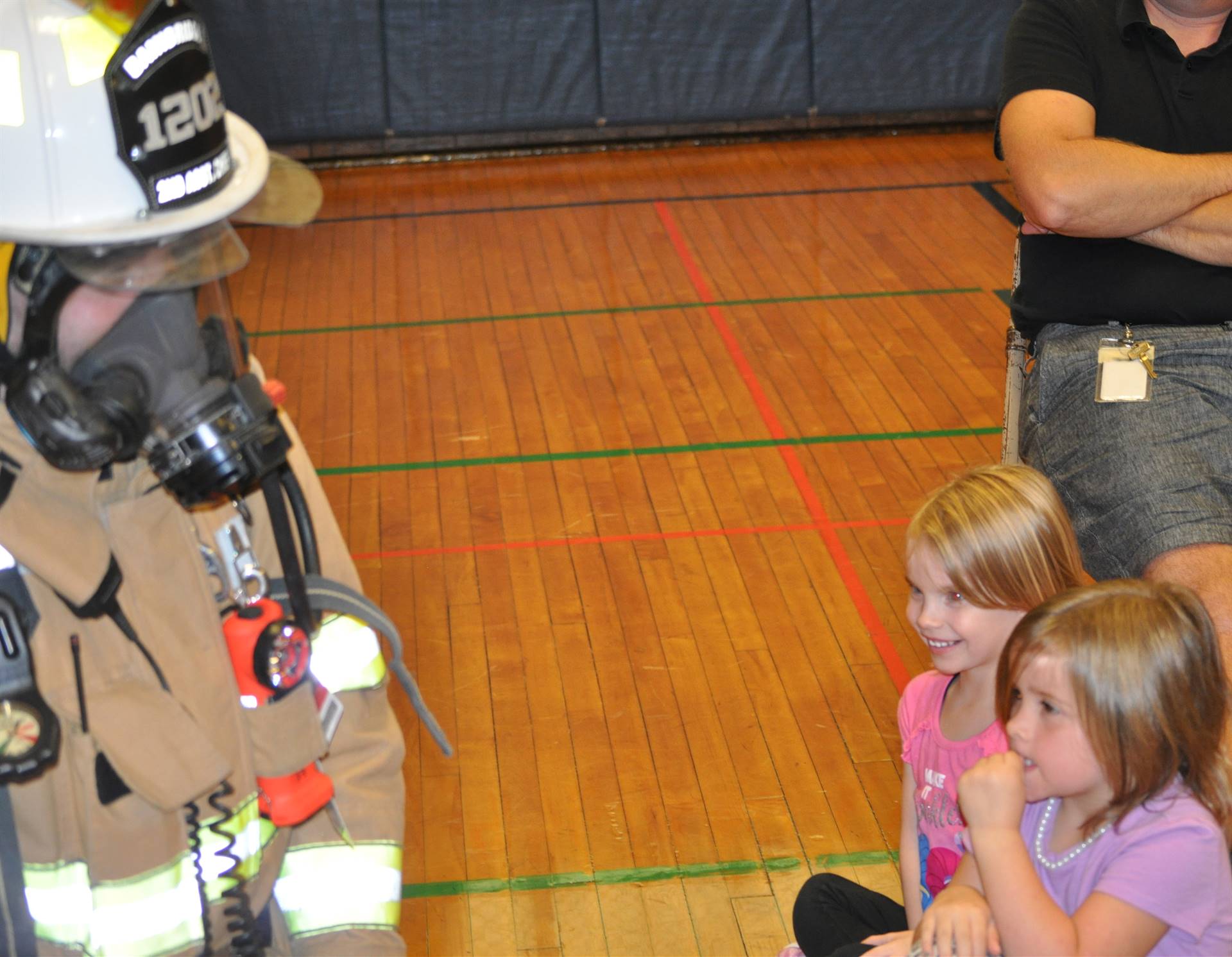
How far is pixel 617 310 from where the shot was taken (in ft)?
20.1

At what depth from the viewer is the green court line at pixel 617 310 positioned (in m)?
6.01

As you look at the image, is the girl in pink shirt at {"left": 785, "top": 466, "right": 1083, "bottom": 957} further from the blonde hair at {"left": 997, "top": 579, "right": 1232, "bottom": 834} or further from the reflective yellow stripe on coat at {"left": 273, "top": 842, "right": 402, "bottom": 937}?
the reflective yellow stripe on coat at {"left": 273, "top": 842, "right": 402, "bottom": 937}

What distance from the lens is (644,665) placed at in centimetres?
380

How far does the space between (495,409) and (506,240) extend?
1.96 metres

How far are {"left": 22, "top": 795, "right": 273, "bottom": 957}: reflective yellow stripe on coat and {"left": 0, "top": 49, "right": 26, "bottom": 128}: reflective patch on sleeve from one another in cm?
61

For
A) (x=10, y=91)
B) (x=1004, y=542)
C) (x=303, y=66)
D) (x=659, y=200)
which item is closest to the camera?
(x=10, y=91)

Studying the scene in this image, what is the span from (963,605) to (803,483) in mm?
2614

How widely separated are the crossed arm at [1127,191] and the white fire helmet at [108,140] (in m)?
1.72

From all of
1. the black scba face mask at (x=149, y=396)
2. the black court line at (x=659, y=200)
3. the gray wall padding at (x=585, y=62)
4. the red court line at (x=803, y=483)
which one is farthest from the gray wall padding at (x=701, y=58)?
the black scba face mask at (x=149, y=396)

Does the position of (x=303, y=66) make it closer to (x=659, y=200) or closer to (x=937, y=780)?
(x=659, y=200)

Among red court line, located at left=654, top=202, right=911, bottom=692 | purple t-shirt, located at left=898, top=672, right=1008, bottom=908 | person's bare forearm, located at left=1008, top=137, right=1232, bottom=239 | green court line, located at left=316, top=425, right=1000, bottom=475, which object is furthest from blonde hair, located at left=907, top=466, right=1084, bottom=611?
green court line, located at left=316, top=425, right=1000, bottom=475

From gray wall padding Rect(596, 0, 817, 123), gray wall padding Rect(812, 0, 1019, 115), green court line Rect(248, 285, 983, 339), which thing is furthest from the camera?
gray wall padding Rect(812, 0, 1019, 115)

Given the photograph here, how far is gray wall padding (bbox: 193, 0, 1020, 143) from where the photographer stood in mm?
8141

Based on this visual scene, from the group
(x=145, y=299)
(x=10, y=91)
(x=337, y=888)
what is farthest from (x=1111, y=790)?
(x=10, y=91)
